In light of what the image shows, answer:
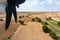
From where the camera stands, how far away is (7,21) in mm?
3812

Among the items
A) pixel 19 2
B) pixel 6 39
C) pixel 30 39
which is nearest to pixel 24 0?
pixel 19 2

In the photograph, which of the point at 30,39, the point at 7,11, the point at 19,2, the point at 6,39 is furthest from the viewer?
the point at 30,39

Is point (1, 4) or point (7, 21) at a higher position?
point (1, 4)

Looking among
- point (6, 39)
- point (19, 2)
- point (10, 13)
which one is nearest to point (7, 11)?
point (10, 13)

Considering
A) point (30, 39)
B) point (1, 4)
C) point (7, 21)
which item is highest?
point (1, 4)

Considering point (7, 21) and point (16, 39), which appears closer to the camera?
point (7, 21)

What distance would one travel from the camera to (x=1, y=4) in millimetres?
3980

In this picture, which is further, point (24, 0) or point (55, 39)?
point (55, 39)

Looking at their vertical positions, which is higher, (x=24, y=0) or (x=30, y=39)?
(x=24, y=0)

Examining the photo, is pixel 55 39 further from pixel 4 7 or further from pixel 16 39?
pixel 4 7

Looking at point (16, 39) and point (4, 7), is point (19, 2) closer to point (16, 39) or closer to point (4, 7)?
point (4, 7)

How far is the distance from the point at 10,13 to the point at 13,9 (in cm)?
13

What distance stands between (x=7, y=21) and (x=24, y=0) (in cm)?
57

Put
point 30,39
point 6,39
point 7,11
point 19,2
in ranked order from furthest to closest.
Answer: point 30,39, point 6,39, point 19,2, point 7,11
